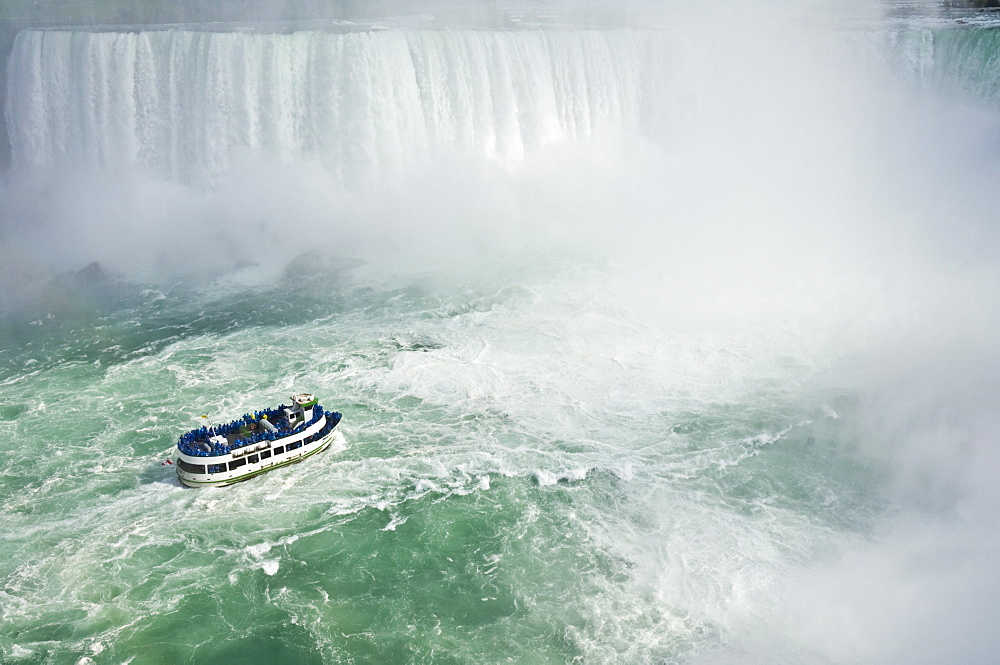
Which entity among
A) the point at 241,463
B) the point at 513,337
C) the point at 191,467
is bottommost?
the point at 513,337

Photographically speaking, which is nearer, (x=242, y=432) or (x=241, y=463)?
(x=241, y=463)

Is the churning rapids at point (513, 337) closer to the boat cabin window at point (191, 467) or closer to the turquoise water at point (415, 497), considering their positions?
the turquoise water at point (415, 497)

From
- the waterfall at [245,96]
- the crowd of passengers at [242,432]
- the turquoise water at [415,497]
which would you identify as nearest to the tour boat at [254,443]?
the crowd of passengers at [242,432]

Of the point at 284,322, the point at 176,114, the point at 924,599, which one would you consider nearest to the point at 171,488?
the point at 284,322

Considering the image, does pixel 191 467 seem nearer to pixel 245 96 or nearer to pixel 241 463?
pixel 241 463

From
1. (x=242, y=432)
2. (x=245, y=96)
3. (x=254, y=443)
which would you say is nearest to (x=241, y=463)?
(x=254, y=443)

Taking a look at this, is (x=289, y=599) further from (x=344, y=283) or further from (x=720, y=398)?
(x=344, y=283)

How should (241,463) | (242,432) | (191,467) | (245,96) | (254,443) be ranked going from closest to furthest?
(191,467) → (241,463) → (254,443) → (242,432) → (245,96)
